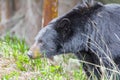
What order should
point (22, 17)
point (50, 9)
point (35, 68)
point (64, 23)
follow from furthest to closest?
point (22, 17), point (50, 9), point (35, 68), point (64, 23)

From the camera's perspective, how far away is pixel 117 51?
7566 mm

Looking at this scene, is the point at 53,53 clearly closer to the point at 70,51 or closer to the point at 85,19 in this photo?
the point at 70,51

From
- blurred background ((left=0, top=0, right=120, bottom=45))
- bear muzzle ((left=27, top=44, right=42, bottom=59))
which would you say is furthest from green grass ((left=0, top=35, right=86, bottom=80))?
blurred background ((left=0, top=0, right=120, bottom=45))

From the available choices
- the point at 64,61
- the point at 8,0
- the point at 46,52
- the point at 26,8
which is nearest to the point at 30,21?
the point at 26,8

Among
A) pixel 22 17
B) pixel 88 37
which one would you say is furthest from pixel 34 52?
pixel 22 17

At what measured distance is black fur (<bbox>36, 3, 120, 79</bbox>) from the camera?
763 centimetres

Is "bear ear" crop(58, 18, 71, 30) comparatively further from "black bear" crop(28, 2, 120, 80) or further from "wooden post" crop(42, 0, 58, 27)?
"wooden post" crop(42, 0, 58, 27)

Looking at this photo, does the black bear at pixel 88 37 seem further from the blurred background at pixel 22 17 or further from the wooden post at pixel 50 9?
the blurred background at pixel 22 17

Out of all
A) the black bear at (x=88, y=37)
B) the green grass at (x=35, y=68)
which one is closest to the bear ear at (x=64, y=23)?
the black bear at (x=88, y=37)

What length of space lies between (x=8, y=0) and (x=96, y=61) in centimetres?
1207

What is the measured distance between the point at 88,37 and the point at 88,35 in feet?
0.13

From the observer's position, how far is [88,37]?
7.82 metres

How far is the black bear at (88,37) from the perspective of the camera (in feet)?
25.0

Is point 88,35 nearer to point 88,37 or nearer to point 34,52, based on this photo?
point 88,37
